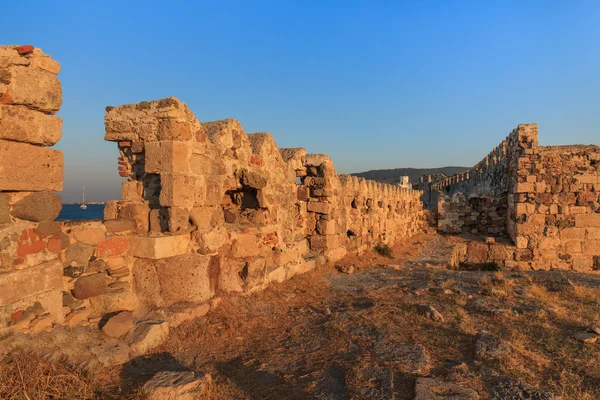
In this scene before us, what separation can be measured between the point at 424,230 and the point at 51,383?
13.5 meters

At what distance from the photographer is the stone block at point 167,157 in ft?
14.0

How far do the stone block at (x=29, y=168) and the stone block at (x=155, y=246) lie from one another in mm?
1023

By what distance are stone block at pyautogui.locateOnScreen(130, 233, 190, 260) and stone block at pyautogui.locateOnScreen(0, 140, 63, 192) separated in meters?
1.02

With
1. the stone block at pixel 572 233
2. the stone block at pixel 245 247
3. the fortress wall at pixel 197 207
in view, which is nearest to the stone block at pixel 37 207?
A: the fortress wall at pixel 197 207

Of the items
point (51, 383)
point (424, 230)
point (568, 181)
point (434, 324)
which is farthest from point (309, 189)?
point (424, 230)

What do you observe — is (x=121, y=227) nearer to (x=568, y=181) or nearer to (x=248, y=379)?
(x=248, y=379)

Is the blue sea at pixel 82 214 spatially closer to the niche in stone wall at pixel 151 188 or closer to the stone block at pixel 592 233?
the niche in stone wall at pixel 151 188

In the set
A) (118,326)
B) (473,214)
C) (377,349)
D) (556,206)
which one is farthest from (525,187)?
(118,326)

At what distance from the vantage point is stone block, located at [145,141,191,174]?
4273mm

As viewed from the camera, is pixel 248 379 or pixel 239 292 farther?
pixel 239 292

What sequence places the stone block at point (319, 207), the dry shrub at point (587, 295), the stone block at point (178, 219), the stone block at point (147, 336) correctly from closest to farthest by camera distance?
the stone block at point (147, 336) → the stone block at point (178, 219) → the dry shrub at point (587, 295) → the stone block at point (319, 207)

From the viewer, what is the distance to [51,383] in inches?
97.7

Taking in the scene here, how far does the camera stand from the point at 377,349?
344cm

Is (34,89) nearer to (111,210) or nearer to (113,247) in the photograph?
(111,210)
